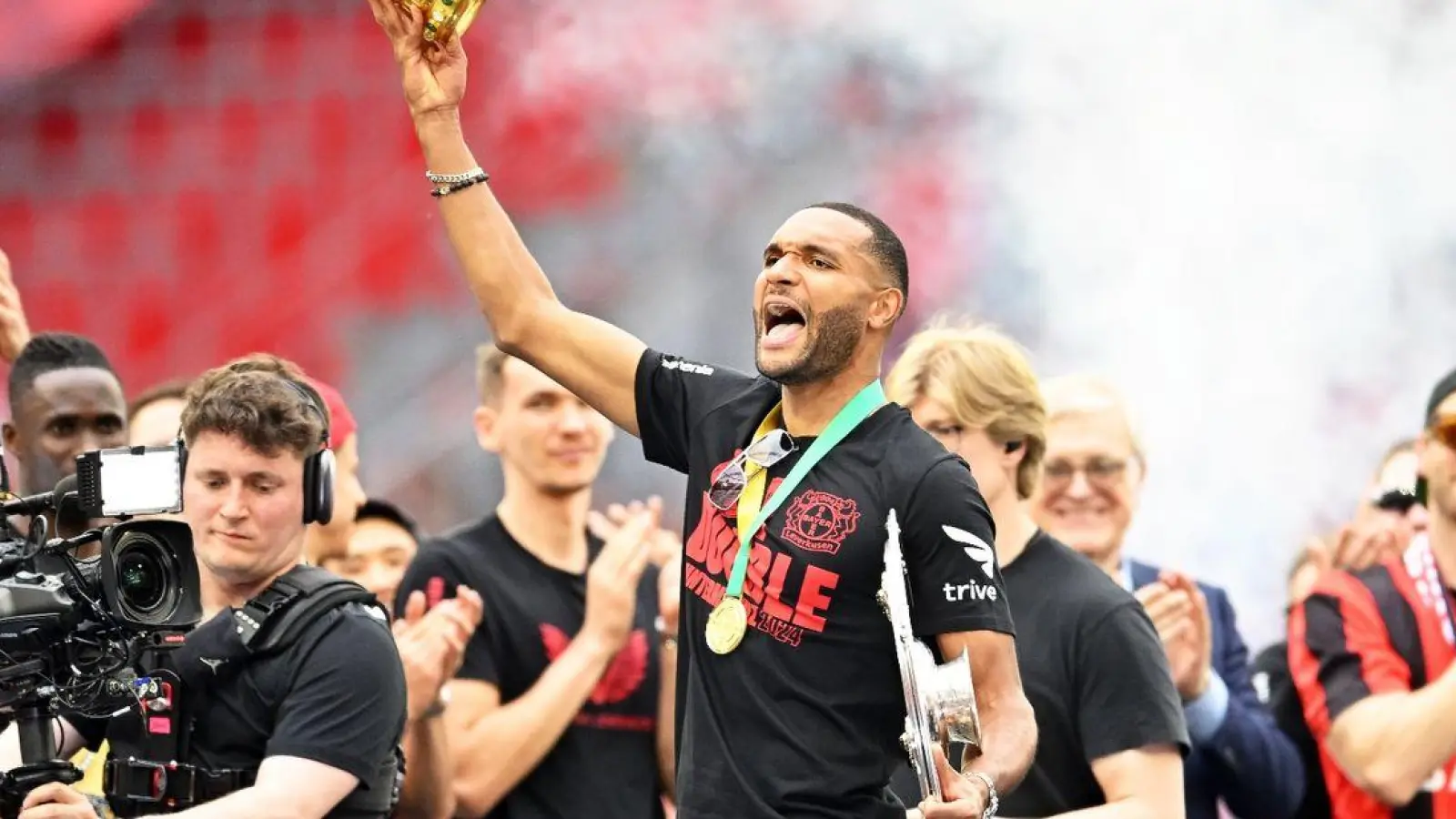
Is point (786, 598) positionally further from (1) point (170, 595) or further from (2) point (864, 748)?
(1) point (170, 595)

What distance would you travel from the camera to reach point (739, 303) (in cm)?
920

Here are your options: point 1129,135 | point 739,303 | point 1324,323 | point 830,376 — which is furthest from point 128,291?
point 830,376

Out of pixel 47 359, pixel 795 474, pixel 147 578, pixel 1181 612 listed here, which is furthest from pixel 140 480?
pixel 1181 612

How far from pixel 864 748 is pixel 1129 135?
246 inches

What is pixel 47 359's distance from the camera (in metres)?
5.25

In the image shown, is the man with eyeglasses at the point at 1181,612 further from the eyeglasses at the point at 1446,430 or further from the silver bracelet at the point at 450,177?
the silver bracelet at the point at 450,177

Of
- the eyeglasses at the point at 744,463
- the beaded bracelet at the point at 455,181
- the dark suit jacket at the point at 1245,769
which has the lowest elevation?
the dark suit jacket at the point at 1245,769

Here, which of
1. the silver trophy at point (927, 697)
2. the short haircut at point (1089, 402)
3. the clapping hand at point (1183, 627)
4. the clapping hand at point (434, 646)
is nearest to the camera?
the silver trophy at point (927, 697)

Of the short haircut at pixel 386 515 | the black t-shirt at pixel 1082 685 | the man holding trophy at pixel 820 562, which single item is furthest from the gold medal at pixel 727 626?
the short haircut at pixel 386 515

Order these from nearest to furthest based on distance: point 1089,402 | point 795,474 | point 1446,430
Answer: point 795,474, point 1446,430, point 1089,402

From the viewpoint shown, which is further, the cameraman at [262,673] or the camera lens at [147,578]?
the cameraman at [262,673]

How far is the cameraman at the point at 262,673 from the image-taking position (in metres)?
3.72

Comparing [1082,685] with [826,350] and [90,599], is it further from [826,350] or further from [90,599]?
[90,599]

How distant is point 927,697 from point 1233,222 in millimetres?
6387
